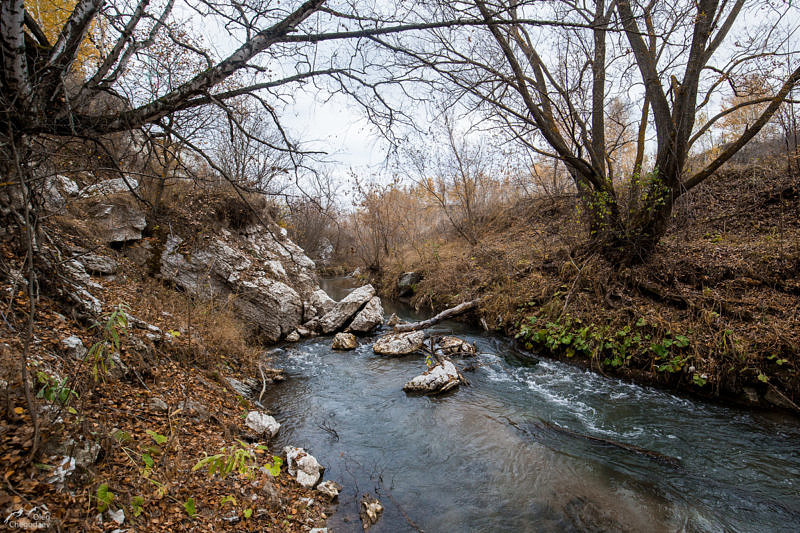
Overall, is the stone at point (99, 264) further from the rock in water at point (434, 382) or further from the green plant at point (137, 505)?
the rock in water at point (434, 382)

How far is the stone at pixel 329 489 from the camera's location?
3.68 metres

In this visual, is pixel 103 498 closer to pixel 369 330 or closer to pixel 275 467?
pixel 275 467

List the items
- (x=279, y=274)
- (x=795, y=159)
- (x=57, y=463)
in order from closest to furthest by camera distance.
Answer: (x=57, y=463) < (x=795, y=159) < (x=279, y=274)

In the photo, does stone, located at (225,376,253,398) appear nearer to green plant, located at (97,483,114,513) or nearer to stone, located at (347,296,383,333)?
green plant, located at (97,483,114,513)

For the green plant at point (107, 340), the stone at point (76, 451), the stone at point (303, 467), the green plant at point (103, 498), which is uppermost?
the green plant at point (107, 340)

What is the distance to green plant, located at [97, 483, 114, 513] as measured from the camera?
7.25ft

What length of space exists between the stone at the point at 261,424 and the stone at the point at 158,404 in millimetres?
1174

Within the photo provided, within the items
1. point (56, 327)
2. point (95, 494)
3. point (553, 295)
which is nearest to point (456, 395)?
point (553, 295)

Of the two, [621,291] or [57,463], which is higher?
[621,291]

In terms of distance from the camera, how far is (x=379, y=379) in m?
7.05

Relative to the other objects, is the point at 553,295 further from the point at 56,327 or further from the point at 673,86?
the point at 56,327

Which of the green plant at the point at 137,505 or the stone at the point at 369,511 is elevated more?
the green plant at the point at 137,505

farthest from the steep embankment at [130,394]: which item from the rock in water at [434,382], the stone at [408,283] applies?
the stone at [408,283]

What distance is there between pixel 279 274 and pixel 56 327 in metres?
6.82
